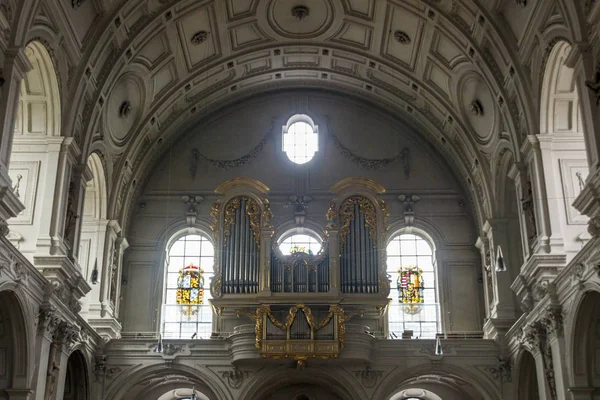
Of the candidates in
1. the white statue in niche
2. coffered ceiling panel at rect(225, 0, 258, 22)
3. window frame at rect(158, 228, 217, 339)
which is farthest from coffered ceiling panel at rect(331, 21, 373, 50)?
the white statue in niche

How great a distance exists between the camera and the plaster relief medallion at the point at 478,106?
81.6ft

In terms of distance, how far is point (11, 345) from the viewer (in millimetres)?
18562

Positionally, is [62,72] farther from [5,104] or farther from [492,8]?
[492,8]

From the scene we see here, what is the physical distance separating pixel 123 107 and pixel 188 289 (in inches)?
266

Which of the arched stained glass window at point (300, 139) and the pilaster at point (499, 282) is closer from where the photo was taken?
the pilaster at point (499, 282)

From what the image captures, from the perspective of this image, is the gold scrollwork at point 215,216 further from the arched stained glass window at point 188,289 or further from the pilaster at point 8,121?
the pilaster at point 8,121

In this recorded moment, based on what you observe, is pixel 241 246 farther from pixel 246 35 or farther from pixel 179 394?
pixel 246 35

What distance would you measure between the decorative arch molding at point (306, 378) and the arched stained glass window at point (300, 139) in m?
8.14

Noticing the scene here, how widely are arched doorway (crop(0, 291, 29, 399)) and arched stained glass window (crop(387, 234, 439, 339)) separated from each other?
1264cm

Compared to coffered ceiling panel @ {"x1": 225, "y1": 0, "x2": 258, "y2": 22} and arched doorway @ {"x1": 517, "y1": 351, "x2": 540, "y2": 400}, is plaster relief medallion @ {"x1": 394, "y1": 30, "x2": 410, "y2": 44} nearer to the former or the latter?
coffered ceiling panel @ {"x1": 225, "y1": 0, "x2": 258, "y2": 22}

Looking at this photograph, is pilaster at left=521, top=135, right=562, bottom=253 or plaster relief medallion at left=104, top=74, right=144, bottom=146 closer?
pilaster at left=521, top=135, right=562, bottom=253

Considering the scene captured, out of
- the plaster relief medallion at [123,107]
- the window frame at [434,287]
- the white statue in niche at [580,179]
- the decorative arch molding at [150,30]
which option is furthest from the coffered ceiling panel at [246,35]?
the white statue in niche at [580,179]

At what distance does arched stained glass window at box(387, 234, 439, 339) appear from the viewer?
27.8 meters

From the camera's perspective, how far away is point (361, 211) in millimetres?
26984
